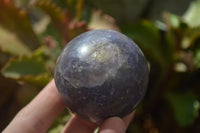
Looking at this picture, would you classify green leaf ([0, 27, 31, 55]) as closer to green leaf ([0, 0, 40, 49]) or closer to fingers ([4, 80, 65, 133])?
green leaf ([0, 0, 40, 49])

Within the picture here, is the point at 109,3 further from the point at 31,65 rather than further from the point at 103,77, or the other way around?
the point at 103,77

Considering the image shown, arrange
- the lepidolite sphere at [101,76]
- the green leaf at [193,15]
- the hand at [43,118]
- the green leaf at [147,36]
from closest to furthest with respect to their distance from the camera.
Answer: the lepidolite sphere at [101,76], the hand at [43,118], the green leaf at [147,36], the green leaf at [193,15]

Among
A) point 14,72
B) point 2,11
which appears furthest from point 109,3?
point 14,72

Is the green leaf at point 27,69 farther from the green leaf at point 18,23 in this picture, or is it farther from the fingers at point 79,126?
the fingers at point 79,126

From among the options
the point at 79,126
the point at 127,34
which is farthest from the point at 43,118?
the point at 127,34

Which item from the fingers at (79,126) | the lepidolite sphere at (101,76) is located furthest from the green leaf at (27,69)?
the lepidolite sphere at (101,76)

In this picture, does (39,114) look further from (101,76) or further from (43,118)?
(101,76)
